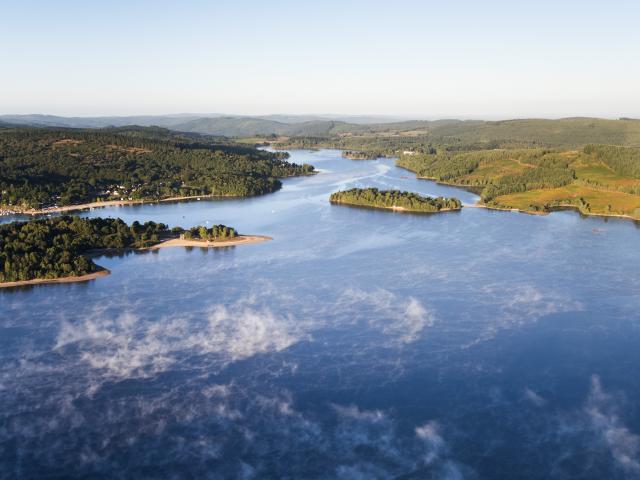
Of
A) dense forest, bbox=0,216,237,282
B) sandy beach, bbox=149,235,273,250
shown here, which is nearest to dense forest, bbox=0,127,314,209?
dense forest, bbox=0,216,237,282

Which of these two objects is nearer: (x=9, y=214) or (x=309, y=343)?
(x=309, y=343)

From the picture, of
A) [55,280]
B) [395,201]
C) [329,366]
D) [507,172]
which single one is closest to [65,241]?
[55,280]

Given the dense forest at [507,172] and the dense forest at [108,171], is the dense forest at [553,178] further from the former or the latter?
the dense forest at [108,171]

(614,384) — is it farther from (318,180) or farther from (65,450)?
(318,180)

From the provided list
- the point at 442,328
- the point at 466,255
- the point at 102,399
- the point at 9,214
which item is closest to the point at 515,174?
the point at 466,255

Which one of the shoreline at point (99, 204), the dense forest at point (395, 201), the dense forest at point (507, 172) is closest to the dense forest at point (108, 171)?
the shoreline at point (99, 204)

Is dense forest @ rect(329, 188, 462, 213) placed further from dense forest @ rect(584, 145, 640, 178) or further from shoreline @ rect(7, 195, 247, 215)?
dense forest @ rect(584, 145, 640, 178)
